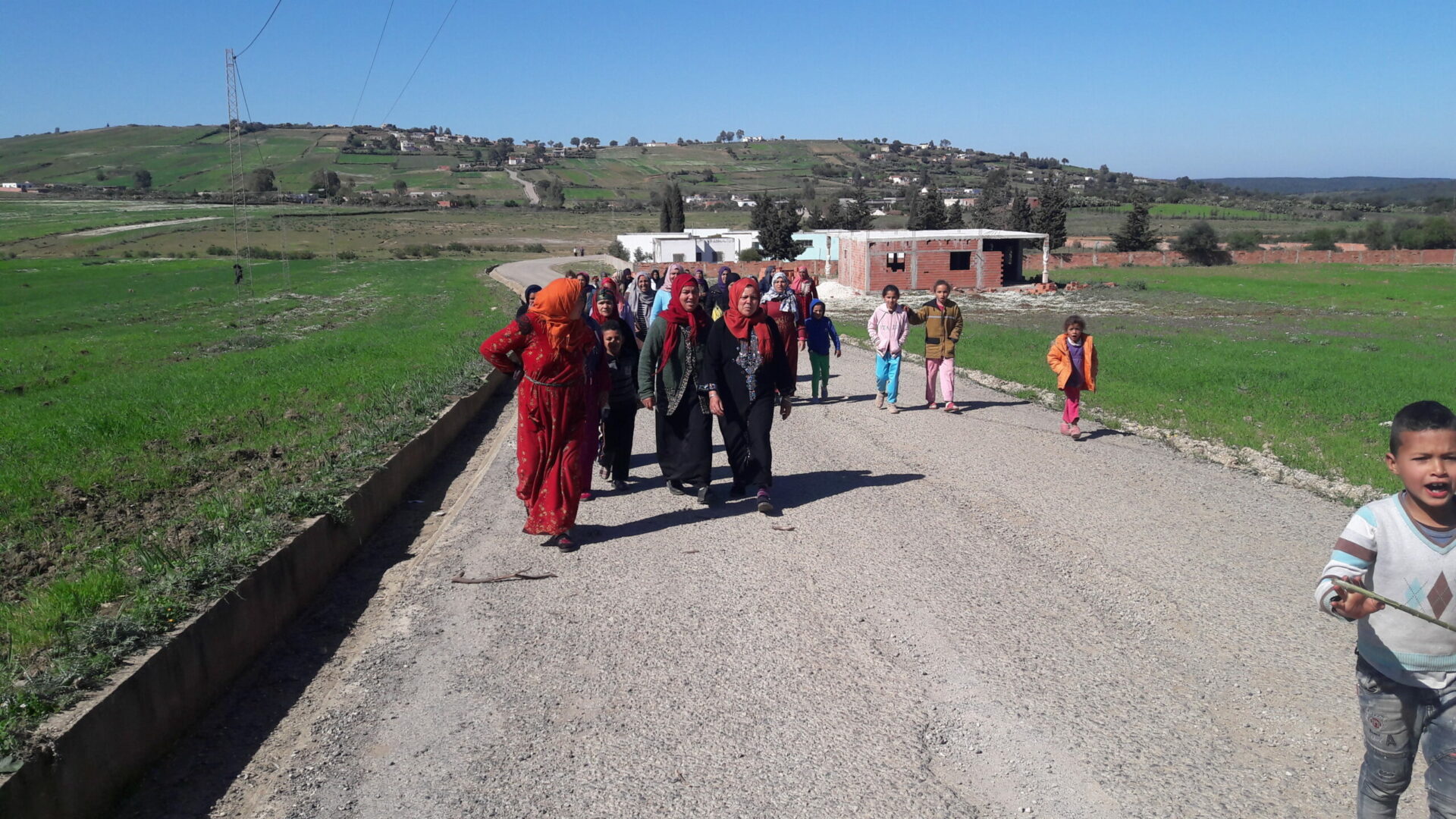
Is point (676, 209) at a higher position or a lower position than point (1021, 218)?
higher

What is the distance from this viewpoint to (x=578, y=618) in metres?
5.93

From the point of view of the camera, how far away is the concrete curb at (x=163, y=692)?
3.61 meters

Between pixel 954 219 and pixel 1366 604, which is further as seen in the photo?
pixel 954 219

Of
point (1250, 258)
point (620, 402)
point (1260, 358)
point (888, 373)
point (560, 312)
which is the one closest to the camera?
point (560, 312)

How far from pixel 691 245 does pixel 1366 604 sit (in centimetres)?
6750

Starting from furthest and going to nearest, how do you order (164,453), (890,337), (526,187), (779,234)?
(526,187), (779,234), (890,337), (164,453)

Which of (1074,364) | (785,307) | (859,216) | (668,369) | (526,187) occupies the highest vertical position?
(526,187)

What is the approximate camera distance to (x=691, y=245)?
69438mm

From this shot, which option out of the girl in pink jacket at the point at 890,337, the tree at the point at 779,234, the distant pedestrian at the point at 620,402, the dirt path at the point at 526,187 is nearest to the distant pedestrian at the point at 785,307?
the girl in pink jacket at the point at 890,337

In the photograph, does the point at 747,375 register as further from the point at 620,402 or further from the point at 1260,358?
the point at 1260,358

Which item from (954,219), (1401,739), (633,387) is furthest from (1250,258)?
(1401,739)

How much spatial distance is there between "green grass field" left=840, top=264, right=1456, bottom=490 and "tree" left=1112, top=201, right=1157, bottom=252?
26728mm

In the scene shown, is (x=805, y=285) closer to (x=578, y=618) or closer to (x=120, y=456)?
(x=120, y=456)

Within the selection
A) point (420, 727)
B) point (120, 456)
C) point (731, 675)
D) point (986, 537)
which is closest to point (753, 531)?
point (986, 537)
